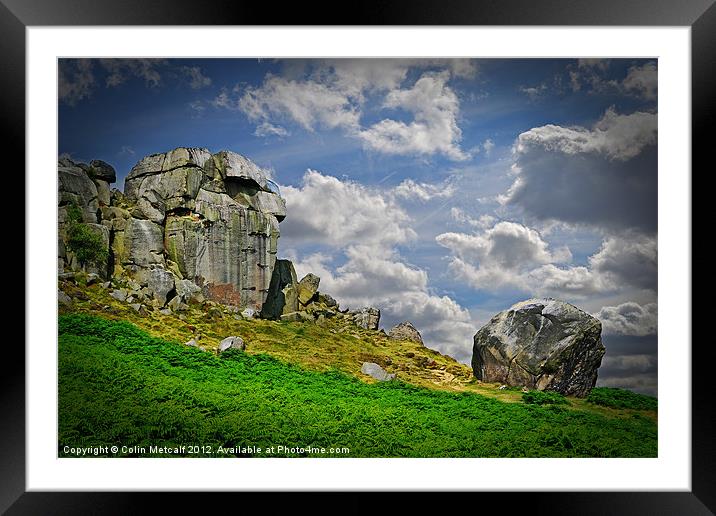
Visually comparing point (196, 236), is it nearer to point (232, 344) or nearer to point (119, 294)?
point (119, 294)

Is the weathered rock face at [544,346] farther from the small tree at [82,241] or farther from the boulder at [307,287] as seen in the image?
the small tree at [82,241]

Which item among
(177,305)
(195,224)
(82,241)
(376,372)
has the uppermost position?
(195,224)

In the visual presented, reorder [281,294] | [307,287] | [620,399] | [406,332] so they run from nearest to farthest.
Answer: [620,399]
[406,332]
[307,287]
[281,294]

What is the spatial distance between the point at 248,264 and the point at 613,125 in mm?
3872

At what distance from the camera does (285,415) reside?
5.10 metres

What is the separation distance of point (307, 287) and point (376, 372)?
1.19 meters

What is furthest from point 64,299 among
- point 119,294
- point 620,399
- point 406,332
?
point 620,399

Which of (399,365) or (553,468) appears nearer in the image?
(553,468)

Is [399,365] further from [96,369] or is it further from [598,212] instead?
[96,369]

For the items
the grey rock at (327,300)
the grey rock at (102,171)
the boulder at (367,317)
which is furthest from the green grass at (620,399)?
the grey rock at (102,171)

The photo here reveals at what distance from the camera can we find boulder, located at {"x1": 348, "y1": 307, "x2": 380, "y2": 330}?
6.14 m
